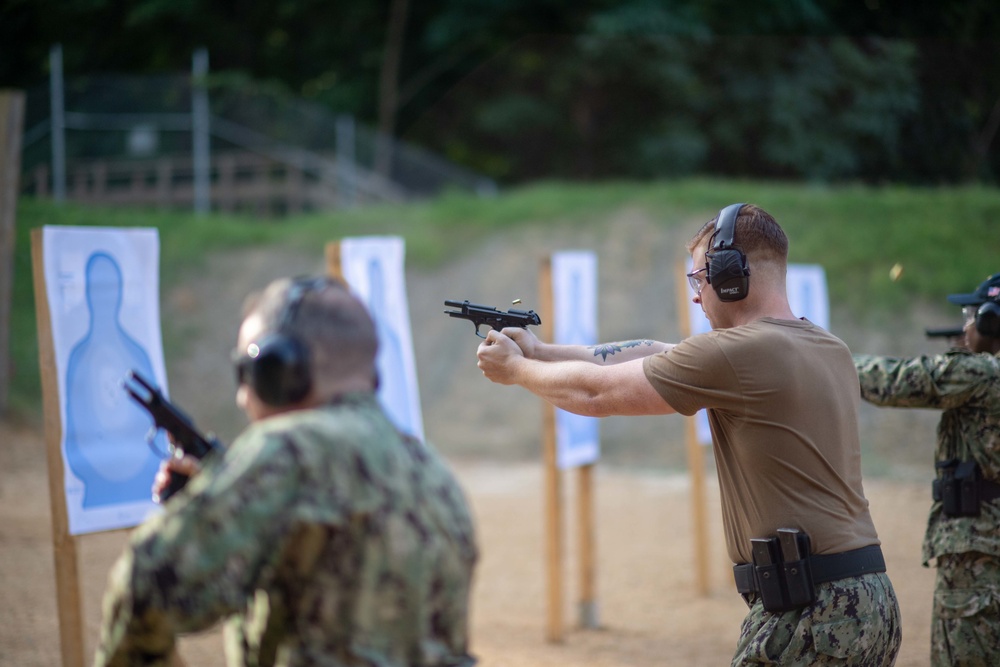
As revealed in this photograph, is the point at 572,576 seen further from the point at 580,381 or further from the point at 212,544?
the point at 212,544

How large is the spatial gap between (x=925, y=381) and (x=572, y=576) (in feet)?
16.7

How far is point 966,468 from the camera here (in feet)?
12.1

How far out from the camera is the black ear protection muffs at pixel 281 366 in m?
1.71

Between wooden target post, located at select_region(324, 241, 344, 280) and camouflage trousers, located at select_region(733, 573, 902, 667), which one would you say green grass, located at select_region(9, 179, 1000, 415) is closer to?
wooden target post, located at select_region(324, 241, 344, 280)

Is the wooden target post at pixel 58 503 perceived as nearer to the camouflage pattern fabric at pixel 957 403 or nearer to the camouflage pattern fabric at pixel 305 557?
the camouflage pattern fabric at pixel 305 557

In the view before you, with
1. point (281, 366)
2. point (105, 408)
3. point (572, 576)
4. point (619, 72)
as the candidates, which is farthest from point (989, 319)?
point (619, 72)

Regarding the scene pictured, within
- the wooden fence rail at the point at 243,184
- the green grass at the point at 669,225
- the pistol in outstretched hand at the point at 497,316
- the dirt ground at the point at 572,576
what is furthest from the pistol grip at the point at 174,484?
the wooden fence rail at the point at 243,184

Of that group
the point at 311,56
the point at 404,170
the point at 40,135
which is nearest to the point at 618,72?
the point at 404,170

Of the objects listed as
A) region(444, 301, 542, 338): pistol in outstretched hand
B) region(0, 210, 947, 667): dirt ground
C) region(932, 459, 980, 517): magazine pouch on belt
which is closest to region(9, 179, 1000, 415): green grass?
region(0, 210, 947, 667): dirt ground

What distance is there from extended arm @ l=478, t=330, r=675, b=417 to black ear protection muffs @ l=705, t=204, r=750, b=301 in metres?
0.32

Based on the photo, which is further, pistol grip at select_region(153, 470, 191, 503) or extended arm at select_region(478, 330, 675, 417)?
extended arm at select_region(478, 330, 675, 417)

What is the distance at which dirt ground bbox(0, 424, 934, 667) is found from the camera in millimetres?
5582

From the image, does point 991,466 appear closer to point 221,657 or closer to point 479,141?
point 221,657

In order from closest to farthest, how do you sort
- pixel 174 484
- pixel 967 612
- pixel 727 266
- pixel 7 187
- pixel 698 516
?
pixel 174 484 → pixel 727 266 → pixel 967 612 → pixel 698 516 → pixel 7 187
